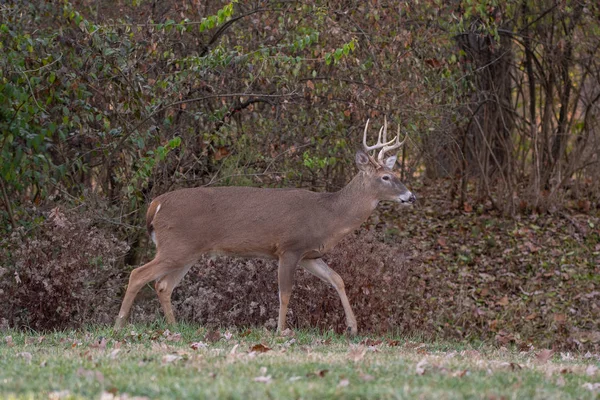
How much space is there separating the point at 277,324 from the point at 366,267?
3.86ft

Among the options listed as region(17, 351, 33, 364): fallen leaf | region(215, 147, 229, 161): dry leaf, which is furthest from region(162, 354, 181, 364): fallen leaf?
region(215, 147, 229, 161): dry leaf

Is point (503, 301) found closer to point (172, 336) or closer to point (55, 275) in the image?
point (55, 275)

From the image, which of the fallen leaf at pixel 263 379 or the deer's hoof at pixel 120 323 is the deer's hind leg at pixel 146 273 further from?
the fallen leaf at pixel 263 379

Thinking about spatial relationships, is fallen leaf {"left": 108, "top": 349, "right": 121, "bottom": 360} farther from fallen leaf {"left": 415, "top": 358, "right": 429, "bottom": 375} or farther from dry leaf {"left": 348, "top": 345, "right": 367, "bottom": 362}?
fallen leaf {"left": 415, "top": 358, "right": 429, "bottom": 375}

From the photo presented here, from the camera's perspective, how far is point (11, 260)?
10.6m

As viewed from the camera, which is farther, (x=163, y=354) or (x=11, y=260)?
(x=11, y=260)

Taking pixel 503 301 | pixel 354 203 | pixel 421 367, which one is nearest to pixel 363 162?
pixel 354 203

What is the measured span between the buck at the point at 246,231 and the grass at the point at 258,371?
1.61 meters

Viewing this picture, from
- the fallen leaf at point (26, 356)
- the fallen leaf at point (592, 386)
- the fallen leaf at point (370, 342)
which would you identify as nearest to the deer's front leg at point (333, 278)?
the fallen leaf at point (370, 342)

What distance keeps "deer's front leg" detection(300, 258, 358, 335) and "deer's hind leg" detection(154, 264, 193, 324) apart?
1.23 meters

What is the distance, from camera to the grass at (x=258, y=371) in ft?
16.9

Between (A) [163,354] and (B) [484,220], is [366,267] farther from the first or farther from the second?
(B) [484,220]

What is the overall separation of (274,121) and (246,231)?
2812mm

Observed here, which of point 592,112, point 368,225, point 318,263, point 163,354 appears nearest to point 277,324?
point 318,263
